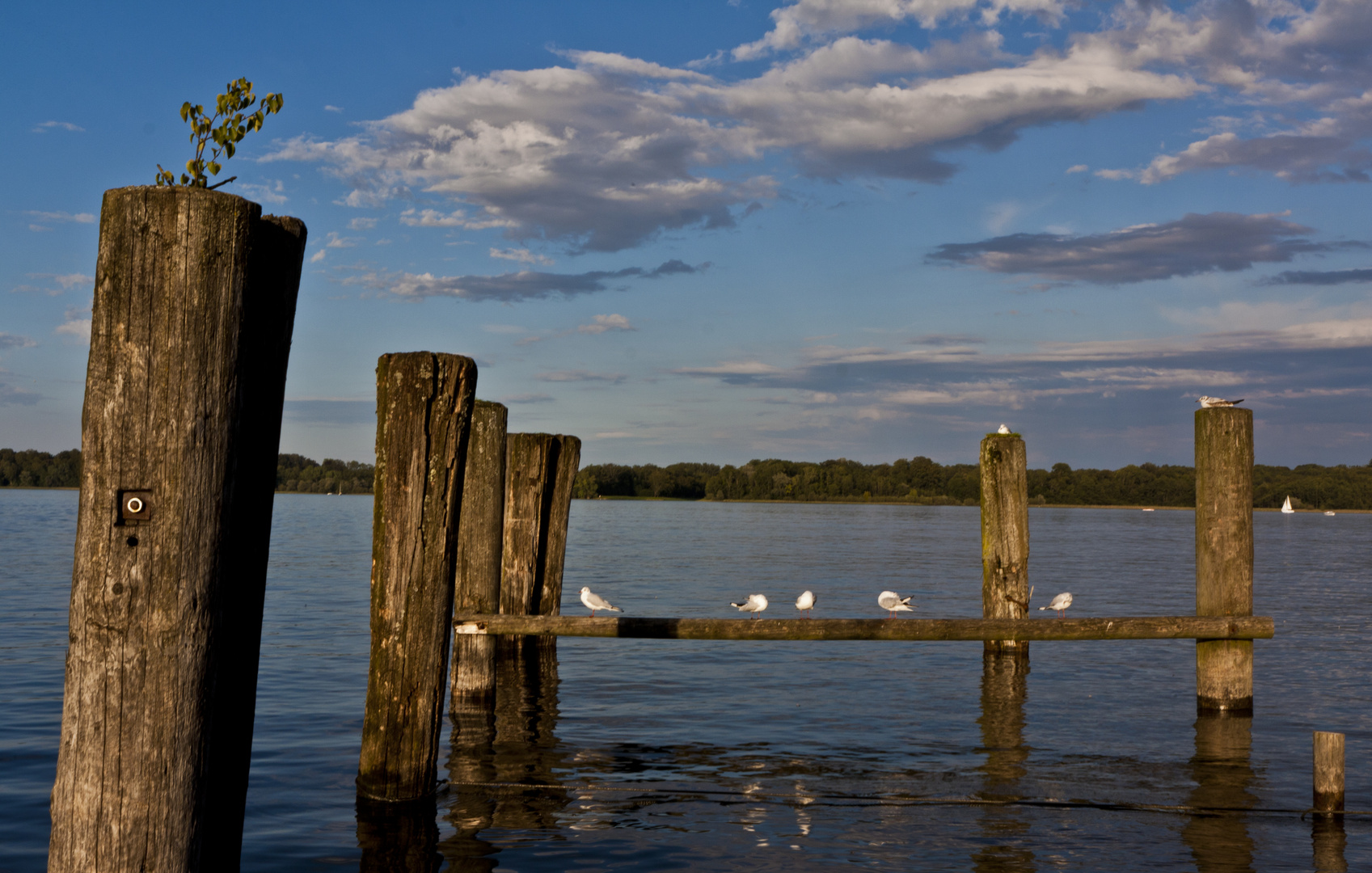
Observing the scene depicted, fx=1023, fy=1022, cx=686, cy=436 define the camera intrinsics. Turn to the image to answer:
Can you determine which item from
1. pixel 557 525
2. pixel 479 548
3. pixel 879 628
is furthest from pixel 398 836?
pixel 557 525

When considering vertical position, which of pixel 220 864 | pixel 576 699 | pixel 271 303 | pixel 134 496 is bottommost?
pixel 576 699

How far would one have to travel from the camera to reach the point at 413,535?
6.30 meters

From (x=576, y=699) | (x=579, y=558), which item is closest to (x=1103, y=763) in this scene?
(x=576, y=699)

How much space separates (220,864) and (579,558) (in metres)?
29.0

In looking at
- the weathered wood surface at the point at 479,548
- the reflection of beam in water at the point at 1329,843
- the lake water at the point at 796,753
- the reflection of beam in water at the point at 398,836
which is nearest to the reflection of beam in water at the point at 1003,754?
the lake water at the point at 796,753

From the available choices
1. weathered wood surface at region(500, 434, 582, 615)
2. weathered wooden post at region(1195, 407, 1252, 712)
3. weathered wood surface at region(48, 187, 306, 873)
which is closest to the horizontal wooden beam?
weathered wooden post at region(1195, 407, 1252, 712)

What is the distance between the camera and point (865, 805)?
706 cm

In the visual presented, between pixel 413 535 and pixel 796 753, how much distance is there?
412 cm

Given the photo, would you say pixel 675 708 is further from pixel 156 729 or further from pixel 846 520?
pixel 846 520

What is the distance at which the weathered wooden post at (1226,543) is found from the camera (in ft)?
29.1

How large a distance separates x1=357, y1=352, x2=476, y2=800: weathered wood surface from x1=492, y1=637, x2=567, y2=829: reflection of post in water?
95cm

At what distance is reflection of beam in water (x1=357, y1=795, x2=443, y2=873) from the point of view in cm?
591

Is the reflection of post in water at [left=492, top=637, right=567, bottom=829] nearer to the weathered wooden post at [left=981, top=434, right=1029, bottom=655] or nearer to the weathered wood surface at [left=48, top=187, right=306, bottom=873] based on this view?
the weathered wood surface at [left=48, top=187, right=306, bottom=873]

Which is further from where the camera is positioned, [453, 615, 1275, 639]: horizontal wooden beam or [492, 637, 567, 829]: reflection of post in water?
[453, 615, 1275, 639]: horizontal wooden beam
